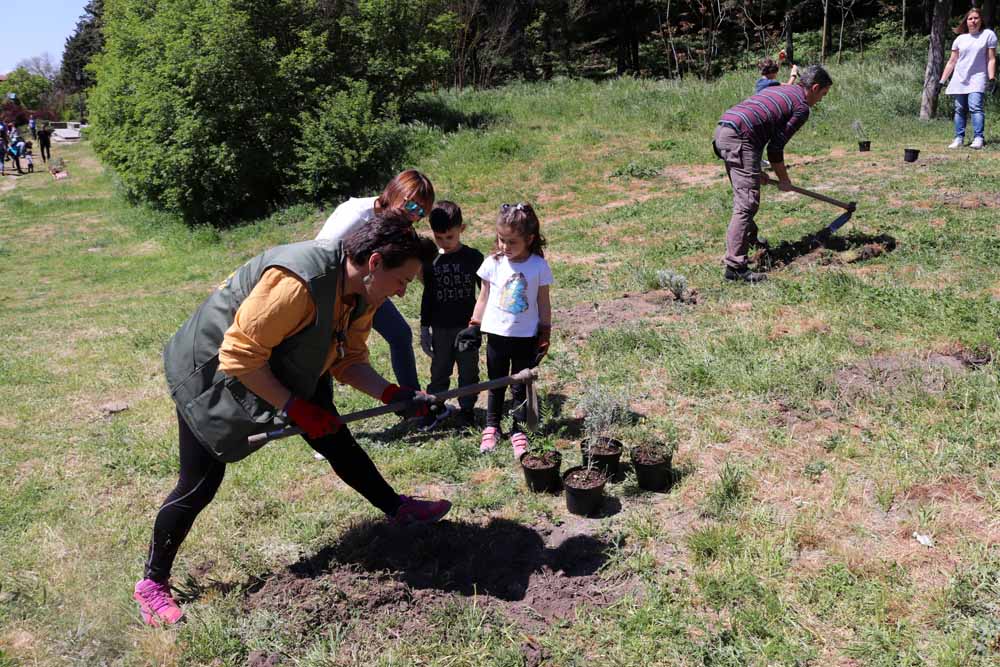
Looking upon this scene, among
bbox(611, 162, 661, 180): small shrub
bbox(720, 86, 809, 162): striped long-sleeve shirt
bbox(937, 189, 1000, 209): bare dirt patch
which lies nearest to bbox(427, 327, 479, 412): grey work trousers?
bbox(720, 86, 809, 162): striped long-sleeve shirt

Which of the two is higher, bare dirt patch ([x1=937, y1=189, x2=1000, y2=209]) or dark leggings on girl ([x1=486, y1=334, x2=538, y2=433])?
bare dirt patch ([x1=937, y1=189, x2=1000, y2=209])

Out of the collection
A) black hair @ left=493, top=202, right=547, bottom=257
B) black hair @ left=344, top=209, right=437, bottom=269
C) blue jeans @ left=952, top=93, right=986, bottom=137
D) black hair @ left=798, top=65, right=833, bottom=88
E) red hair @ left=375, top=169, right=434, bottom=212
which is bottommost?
black hair @ left=493, top=202, right=547, bottom=257

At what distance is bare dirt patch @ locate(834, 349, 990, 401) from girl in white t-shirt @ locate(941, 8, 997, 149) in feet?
25.7

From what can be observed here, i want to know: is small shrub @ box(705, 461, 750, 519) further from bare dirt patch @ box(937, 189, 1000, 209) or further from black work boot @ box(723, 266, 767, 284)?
bare dirt patch @ box(937, 189, 1000, 209)

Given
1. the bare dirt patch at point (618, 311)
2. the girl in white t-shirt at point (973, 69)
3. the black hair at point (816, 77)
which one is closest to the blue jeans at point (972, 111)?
the girl in white t-shirt at point (973, 69)

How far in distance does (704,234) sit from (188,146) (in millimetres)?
12046

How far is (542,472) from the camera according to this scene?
13.7ft

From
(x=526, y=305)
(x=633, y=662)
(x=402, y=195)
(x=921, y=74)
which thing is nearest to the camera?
(x=633, y=662)

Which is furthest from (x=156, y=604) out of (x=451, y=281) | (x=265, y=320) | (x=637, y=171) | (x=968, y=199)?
(x=637, y=171)

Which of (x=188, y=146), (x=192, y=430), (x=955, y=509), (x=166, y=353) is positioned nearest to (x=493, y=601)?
(x=192, y=430)

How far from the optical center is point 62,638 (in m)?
3.35

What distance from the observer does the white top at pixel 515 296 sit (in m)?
4.64

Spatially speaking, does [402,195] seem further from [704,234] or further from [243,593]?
[704,234]

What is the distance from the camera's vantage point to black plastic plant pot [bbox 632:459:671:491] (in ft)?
13.3
